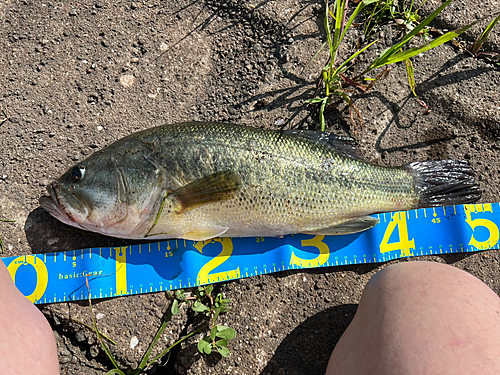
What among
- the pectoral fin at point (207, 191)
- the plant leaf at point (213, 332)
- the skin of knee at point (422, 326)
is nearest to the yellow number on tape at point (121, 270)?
the pectoral fin at point (207, 191)

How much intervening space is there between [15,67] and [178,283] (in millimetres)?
2651

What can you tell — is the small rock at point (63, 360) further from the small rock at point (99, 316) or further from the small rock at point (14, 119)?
the small rock at point (14, 119)

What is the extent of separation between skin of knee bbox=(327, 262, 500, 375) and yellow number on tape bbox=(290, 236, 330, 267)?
0.50 m

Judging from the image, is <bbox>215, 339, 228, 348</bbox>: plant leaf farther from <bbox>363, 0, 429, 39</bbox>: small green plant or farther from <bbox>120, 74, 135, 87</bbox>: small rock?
<bbox>363, 0, 429, 39</bbox>: small green plant

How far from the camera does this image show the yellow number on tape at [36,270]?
2705 mm

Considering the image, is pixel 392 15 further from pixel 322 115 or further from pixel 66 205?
pixel 66 205

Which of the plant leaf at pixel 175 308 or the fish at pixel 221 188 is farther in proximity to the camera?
the plant leaf at pixel 175 308

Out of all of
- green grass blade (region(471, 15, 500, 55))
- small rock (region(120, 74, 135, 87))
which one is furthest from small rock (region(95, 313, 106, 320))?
green grass blade (region(471, 15, 500, 55))

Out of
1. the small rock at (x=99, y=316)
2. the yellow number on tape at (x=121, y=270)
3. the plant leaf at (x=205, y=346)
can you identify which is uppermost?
the yellow number on tape at (x=121, y=270)

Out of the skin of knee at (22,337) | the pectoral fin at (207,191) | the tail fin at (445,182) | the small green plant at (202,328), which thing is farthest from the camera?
the tail fin at (445,182)

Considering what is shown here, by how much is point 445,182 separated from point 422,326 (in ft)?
4.84

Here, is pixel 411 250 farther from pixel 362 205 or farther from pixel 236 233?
pixel 236 233

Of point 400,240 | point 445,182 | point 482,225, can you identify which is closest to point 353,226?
point 400,240

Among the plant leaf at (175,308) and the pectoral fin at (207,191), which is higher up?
the pectoral fin at (207,191)
